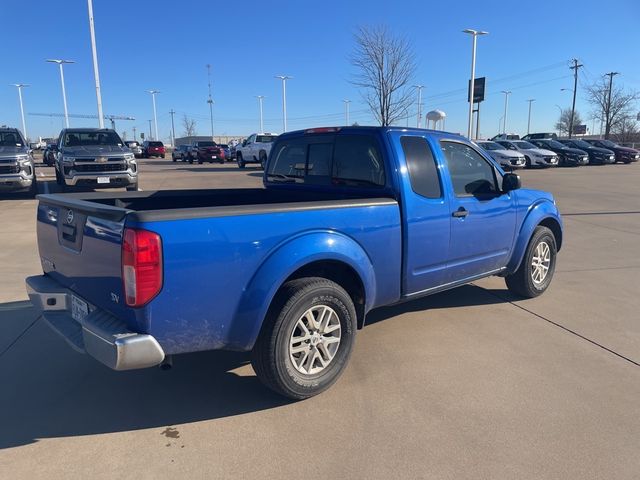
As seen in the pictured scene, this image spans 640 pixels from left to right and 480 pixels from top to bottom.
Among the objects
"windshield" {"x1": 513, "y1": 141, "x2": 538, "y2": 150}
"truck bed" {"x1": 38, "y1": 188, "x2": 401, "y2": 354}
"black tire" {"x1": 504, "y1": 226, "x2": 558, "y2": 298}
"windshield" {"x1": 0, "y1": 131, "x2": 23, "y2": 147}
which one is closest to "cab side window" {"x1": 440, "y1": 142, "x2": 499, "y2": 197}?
"black tire" {"x1": 504, "y1": 226, "x2": 558, "y2": 298}

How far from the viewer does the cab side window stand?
4566mm

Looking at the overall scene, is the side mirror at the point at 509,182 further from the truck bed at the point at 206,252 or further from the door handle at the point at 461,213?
the truck bed at the point at 206,252

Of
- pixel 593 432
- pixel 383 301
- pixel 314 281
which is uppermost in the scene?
pixel 314 281

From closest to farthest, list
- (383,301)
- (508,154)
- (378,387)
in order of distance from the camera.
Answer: (378,387)
(383,301)
(508,154)

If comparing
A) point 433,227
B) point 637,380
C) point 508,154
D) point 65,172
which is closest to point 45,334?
point 433,227

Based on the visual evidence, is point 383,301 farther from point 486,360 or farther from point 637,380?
point 637,380

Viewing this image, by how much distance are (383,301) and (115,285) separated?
2.06 metres

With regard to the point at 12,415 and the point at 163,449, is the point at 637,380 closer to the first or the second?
the point at 163,449

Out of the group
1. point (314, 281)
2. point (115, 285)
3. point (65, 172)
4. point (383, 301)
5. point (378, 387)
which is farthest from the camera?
point (65, 172)

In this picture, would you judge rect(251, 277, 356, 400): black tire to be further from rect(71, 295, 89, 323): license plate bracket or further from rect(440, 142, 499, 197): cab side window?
rect(440, 142, 499, 197): cab side window

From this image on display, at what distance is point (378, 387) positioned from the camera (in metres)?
3.65

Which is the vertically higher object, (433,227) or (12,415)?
(433,227)

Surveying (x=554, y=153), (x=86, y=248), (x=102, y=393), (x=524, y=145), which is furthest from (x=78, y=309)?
(x=524, y=145)

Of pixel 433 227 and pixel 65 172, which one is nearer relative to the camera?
pixel 433 227
